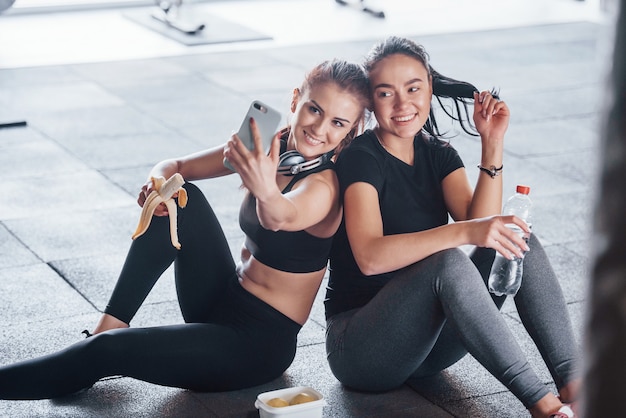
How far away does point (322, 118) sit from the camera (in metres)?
2.18

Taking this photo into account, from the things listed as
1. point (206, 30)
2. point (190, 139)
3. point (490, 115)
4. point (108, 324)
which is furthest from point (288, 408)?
point (206, 30)

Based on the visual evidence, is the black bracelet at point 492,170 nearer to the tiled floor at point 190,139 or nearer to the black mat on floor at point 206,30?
the tiled floor at point 190,139

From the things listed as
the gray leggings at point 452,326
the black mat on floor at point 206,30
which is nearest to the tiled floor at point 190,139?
the black mat on floor at point 206,30

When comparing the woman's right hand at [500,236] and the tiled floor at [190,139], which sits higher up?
the woman's right hand at [500,236]

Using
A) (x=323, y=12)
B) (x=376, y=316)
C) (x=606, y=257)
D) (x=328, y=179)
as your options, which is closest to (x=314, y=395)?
(x=376, y=316)

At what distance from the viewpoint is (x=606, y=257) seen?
236 mm

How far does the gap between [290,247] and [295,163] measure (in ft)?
0.70

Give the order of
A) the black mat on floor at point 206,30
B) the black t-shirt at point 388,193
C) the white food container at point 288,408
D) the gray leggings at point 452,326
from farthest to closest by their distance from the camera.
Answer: the black mat on floor at point 206,30, the black t-shirt at point 388,193, the white food container at point 288,408, the gray leggings at point 452,326

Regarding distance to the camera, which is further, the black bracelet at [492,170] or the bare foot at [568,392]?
the black bracelet at [492,170]

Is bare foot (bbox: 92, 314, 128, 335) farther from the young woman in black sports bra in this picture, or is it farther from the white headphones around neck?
the white headphones around neck

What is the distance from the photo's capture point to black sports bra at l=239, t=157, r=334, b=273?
7.33 ft

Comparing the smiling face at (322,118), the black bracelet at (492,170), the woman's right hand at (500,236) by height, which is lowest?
the woman's right hand at (500,236)

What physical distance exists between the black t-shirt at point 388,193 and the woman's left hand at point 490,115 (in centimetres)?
11

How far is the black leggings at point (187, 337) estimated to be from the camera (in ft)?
7.11
